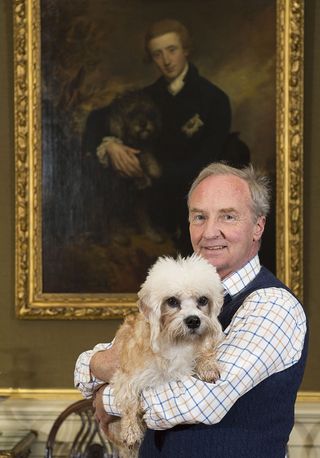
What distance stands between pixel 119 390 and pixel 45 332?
9.05ft

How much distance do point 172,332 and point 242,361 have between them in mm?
218

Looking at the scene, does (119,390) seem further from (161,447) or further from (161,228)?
(161,228)

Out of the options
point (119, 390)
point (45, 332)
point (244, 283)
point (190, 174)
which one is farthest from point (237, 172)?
point (45, 332)

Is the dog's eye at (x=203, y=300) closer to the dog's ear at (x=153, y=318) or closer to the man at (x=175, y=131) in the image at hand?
the dog's ear at (x=153, y=318)

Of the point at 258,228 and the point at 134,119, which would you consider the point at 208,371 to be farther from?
the point at 134,119

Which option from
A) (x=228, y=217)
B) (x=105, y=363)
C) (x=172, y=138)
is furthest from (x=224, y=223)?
(x=172, y=138)

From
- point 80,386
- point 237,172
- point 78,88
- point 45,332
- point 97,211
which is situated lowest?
point 45,332

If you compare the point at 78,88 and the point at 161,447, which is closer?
the point at 161,447

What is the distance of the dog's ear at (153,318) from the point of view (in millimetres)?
2492

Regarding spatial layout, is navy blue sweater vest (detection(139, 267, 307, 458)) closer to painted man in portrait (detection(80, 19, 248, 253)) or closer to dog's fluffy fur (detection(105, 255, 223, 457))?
dog's fluffy fur (detection(105, 255, 223, 457))

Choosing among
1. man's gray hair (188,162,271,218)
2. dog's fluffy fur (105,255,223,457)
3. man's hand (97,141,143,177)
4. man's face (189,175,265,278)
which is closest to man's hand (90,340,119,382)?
dog's fluffy fur (105,255,223,457)

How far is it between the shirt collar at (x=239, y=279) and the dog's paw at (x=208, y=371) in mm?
408

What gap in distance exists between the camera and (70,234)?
17.2 feet

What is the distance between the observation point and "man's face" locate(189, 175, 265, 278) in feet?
9.52
